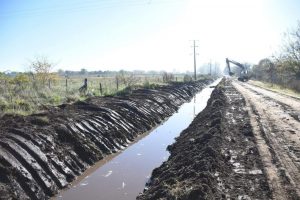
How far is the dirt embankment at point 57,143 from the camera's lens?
376 inches

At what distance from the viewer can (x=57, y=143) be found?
12.8 m

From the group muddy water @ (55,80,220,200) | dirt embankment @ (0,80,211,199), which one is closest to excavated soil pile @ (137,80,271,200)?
muddy water @ (55,80,220,200)

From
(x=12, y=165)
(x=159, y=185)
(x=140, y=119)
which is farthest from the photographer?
(x=140, y=119)

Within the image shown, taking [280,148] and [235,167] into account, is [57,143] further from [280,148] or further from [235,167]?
[280,148]

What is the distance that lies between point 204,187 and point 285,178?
183 cm

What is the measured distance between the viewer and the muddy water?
10117 millimetres

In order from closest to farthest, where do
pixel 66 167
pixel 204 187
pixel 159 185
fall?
pixel 204 187, pixel 159 185, pixel 66 167

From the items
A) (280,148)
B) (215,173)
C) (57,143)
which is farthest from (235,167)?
(57,143)

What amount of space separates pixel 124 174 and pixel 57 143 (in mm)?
2532

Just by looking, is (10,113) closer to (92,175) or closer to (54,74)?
(92,175)

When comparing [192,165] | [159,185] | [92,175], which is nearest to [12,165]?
[92,175]

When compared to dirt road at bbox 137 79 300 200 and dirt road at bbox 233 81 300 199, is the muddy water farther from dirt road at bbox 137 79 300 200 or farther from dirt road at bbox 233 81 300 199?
dirt road at bbox 233 81 300 199

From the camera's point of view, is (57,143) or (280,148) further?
(57,143)

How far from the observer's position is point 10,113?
15680 millimetres
